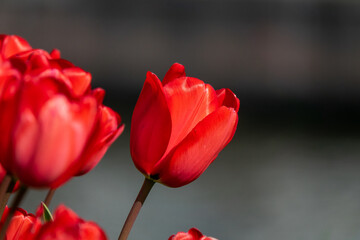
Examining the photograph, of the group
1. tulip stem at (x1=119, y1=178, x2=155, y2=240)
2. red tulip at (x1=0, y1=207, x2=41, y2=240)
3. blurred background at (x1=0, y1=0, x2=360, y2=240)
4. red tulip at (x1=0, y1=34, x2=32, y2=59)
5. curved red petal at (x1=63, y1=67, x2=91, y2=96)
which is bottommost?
blurred background at (x1=0, y1=0, x2=360, y2=240)

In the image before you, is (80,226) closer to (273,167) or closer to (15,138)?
(15,138)

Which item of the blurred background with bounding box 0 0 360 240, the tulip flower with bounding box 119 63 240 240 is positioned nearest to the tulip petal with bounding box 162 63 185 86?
the tulip flower with bounding box 119 63 240 240

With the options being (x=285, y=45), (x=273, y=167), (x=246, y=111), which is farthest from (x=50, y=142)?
(x=285, y=45)

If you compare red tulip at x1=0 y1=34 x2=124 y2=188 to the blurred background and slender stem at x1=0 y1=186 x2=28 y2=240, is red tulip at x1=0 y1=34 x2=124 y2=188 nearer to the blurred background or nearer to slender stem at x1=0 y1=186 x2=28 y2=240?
slender stem at x1=0 y1=186 x2=28 y2=240

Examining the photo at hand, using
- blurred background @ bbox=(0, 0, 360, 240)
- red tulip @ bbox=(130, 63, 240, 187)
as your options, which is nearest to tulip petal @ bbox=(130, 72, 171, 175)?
red tulip @ bbox=(130, 63, 240, 187)

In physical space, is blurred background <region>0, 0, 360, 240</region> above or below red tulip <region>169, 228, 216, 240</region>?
below

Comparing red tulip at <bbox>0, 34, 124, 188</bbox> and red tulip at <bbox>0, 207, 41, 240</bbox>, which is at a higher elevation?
red tulip at <bbox>0, 34, 124, 188</bbox>

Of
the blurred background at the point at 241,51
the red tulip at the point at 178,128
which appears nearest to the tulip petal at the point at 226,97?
the red tulip at the point at 178,128

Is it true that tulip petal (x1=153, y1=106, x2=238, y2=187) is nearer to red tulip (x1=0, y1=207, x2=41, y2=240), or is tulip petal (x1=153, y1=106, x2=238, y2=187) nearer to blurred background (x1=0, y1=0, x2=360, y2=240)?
red tulip (x1=0, y1=207, x2=41, y2=240)

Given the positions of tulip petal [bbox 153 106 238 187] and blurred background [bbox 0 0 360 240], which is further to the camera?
blurred background [bbox 0 0 360 240]

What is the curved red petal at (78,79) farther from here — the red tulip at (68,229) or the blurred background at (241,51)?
the blurred background at (241,51)

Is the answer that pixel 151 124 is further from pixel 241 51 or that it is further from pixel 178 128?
pixel 241 51
